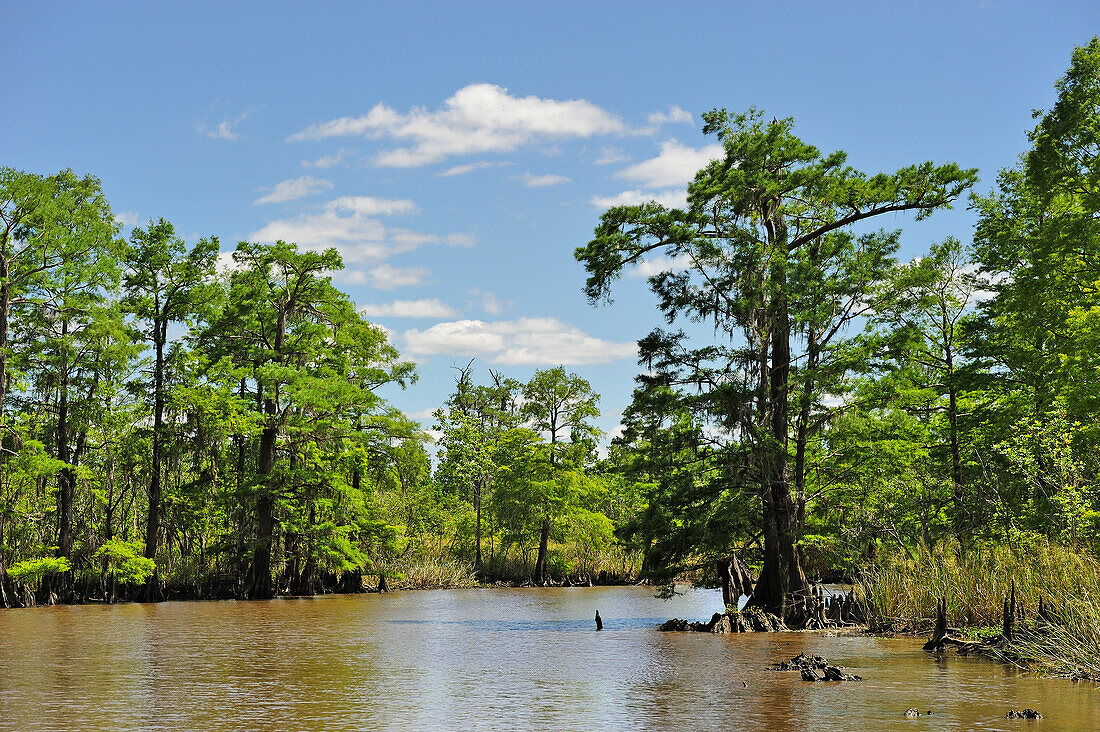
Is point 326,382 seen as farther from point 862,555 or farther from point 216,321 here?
point 862,555

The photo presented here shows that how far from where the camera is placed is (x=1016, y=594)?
16.1 meters

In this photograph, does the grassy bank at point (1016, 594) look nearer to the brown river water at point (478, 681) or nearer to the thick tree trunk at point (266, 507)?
the brown river water at point (478, 681)

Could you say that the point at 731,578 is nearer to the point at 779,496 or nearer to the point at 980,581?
the point at 779,496

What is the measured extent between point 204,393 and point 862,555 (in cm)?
2437

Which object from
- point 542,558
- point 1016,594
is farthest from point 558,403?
point 1016,594

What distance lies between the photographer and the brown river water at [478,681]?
10.4m

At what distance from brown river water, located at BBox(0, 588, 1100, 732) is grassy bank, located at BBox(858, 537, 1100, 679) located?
0.76 metres

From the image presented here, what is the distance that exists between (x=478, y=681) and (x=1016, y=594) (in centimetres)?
933

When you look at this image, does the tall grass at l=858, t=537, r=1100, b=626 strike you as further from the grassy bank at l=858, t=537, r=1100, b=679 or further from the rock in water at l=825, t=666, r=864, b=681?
the rock in water at l=825, t=666, r=864, b=681

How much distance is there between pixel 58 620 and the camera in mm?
25312

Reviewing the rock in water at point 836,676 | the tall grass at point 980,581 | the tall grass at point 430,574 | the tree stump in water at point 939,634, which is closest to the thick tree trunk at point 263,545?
the tall grass at point 430,574

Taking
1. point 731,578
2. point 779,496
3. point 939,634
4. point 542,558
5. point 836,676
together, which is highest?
point 779,496

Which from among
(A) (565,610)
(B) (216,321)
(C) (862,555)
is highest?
(B) (216,321)

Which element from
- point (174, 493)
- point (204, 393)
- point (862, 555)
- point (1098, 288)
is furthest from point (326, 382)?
point (1098, 288)
